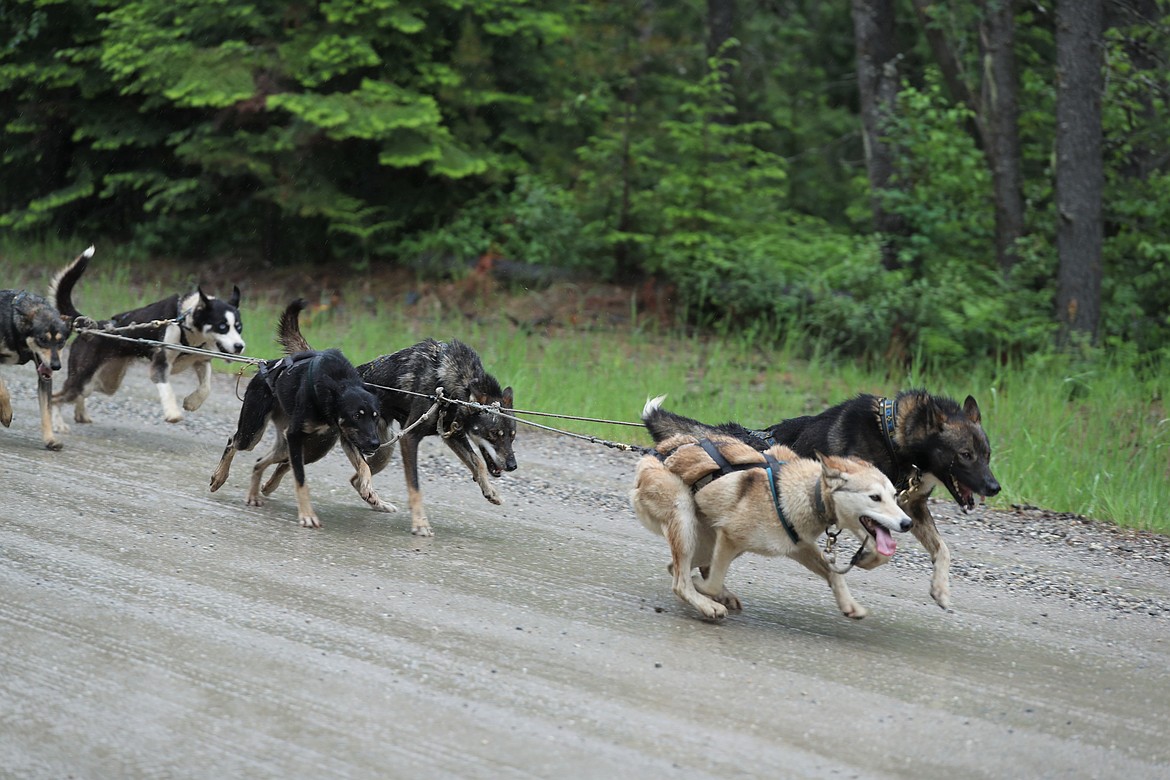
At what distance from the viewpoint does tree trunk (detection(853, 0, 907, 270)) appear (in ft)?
61.2

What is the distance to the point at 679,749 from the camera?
4555 mm

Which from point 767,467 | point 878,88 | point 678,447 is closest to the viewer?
point 767,467

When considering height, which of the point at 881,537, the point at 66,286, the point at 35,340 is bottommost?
the point at 881,537

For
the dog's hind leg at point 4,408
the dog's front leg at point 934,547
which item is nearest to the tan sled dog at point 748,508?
the dog's front leg at point 934,547

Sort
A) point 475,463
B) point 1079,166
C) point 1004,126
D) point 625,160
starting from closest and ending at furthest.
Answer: point 475,463
point 1079,166
point 1004,126
point 625,160

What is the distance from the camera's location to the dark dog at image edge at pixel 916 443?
6.75 metres

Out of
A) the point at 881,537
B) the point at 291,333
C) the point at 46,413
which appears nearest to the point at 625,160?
the point at 291,333

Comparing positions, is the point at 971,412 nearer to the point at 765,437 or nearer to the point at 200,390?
the point at 765,437

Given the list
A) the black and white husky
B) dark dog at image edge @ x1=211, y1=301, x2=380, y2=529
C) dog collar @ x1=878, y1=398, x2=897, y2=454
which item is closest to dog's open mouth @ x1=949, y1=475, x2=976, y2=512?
dog collar @ x1=878, y1=398, x2=897, y2=454

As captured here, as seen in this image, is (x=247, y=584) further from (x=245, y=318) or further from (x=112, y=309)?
(x=112, y=309)

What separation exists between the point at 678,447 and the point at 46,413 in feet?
19.0

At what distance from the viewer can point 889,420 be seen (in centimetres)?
700

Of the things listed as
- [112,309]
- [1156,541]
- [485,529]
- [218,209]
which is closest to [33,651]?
[485,529]

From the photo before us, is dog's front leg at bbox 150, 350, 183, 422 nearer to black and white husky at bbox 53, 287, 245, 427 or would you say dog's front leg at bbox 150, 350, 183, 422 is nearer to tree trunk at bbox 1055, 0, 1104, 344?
black and white husky at bbox 53, 287, 245, 427
